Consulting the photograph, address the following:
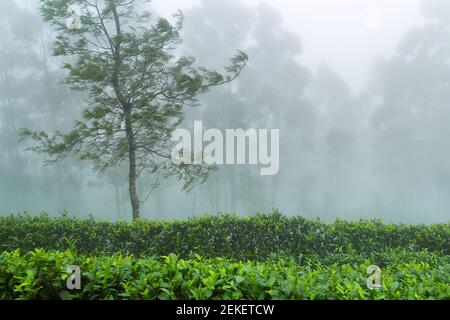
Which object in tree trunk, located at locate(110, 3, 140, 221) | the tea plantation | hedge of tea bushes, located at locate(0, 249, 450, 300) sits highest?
tree trunk, located at locate(110, 3, 140, 221)

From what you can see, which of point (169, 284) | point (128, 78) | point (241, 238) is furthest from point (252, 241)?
point (128, 78)

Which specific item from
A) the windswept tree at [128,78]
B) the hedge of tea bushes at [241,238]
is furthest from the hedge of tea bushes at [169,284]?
the windswept tree at [128,78]

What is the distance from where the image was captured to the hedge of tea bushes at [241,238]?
736 centimetres

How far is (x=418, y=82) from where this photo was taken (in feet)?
122

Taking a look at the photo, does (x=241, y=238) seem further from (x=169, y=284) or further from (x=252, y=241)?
(x=169, y=284)

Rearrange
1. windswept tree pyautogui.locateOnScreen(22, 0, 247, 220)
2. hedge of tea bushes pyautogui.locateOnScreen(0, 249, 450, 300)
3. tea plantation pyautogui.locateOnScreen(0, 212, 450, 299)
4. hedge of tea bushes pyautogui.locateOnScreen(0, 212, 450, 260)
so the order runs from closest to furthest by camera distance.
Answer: hedge of tea bushes pyautogui.locateOnScreen(0, 249, 450, 300)
tea plantation pyautogui.locateOnScreen(0, 212, 450, 299)
hedge of tea bushes pyautogui.locateOnScreen(0, 212, 450, 260)
windswept tree pyautogui.locateOnScreen(22, 0, 247, 220)

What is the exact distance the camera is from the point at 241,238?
754cm

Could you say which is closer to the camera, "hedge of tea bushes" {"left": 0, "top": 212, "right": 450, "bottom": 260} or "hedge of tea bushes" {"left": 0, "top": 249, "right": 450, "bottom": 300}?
Answer: "hedge of tea bushes" {"left": 0, "top": 249, "right": 450, "bottom": 300}

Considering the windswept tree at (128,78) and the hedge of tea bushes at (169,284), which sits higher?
the windswept tree at (128,78)

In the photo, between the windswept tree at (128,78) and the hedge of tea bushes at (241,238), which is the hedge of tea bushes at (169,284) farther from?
the windswept tree at (128,78)

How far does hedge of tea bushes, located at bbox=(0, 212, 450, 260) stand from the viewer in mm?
7359

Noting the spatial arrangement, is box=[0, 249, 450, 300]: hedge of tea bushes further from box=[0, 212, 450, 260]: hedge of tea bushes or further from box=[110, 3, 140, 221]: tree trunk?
box=[110, 3, 140, 221]: tree trunk

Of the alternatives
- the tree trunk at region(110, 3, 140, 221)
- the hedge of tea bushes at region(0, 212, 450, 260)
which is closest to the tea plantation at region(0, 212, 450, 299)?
the hedge of tea bushes at region(0, 212, 450, 260)
